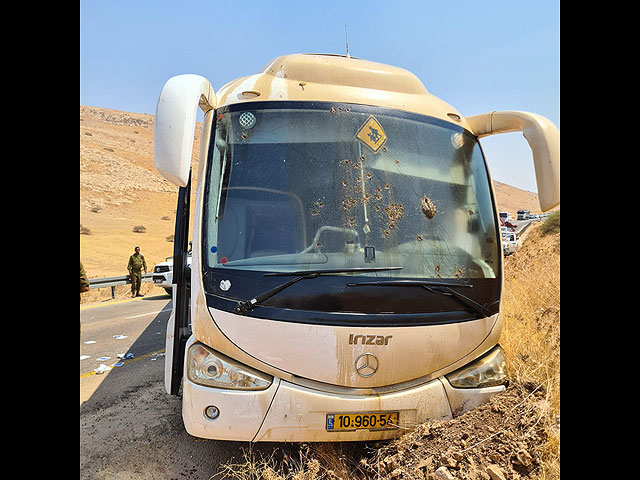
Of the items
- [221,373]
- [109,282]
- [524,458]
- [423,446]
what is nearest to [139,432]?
[221,373]

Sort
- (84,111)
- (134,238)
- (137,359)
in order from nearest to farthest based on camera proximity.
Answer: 1. (137,359)
2. (134,238)
3. (84,111)

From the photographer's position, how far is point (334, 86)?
3.38 m

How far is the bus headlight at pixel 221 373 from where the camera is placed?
2.73 meters

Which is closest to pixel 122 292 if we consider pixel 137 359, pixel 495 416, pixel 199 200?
pixel 137 359

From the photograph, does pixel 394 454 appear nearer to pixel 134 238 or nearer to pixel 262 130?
pixel 262 130

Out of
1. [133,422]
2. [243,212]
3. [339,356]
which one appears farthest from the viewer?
[133,422]

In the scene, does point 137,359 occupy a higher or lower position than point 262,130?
lower

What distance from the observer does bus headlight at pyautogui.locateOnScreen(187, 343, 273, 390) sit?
2.73 m

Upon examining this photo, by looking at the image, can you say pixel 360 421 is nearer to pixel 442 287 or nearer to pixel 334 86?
pixel 442 287

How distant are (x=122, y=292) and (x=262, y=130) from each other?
14.4m

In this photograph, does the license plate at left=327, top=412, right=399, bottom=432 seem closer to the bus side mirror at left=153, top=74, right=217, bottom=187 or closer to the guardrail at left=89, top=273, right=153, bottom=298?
the bus side mirror at left=153, top=74, right=217, bottom=187
